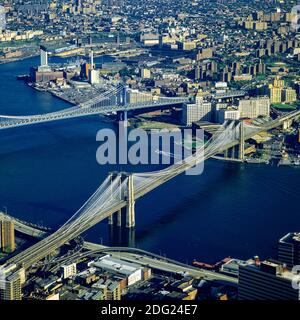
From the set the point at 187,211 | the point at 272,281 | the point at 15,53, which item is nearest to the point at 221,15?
the point at 15,53

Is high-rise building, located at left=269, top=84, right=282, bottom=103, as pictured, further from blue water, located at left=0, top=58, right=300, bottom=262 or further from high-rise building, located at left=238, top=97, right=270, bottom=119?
blue water, located at left=0, top=58, right=300, bottom=262

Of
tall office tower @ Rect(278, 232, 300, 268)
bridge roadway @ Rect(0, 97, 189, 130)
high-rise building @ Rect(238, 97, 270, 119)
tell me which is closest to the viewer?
tall office tower @ Rect(278, 232, 300, 268)

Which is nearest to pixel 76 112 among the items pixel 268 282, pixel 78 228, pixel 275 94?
pixel 275 94

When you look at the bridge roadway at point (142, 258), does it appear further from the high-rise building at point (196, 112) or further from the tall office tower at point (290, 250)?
the high-rise building at point (196, 112)

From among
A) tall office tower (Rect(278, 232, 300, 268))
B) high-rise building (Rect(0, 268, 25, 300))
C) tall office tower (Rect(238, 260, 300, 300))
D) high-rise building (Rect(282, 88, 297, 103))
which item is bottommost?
high-rise building (Rect(282, 88, 297, 103))

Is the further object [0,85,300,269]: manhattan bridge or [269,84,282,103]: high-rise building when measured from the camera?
[269,84,282,103]: high-rise building

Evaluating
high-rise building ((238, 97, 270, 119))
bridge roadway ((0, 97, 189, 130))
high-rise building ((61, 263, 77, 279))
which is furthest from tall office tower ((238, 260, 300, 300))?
high-rise building ((238, 97, 270, 119))

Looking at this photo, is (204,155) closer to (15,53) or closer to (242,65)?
(242,65)
